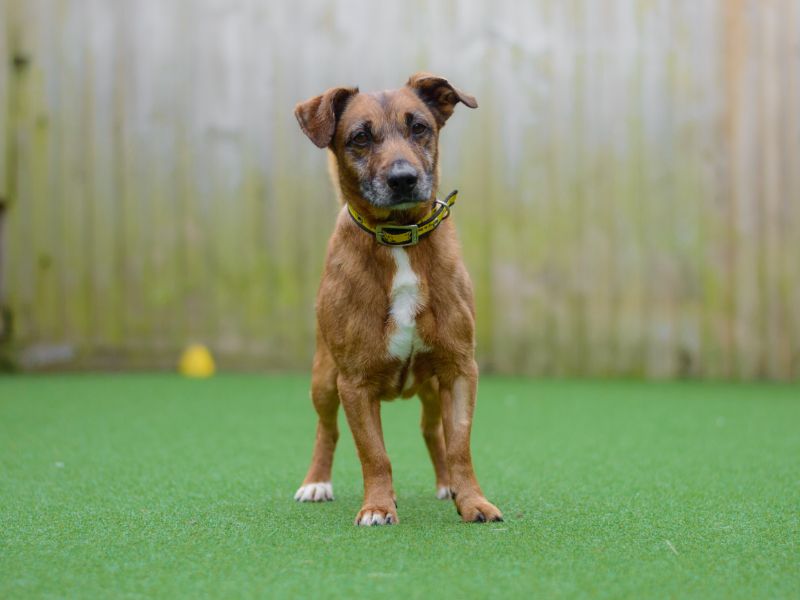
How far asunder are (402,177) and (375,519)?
105 cm

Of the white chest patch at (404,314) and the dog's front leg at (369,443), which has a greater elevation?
the white chest patch at (404,314)

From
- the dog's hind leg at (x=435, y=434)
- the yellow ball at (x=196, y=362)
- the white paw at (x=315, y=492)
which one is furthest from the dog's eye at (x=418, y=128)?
the yellow ball at (x=196, y=362)

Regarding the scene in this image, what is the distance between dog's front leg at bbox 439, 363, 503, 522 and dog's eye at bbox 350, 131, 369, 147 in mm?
808

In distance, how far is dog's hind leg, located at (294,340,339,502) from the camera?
3.90 meters

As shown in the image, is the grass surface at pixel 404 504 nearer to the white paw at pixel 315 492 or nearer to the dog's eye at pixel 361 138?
the white paw at pixel 315 492

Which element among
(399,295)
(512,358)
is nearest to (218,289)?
(512,358)

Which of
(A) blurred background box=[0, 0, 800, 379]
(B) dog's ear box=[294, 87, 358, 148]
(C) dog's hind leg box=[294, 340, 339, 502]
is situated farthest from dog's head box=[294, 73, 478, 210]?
(A) blurred background box=[0, 0, 800, 379]

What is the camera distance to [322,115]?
11.9 ft

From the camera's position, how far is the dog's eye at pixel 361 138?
3.54m

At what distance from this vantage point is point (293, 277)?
26.8 ft

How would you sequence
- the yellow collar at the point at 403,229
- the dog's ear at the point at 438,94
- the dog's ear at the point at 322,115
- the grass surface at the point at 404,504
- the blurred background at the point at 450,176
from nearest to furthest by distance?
1. the grass surface at the point at 404,504
2. the yellow collar at the point at 403,229
3. the dog's ear at the point at 322,115
4. the dog's ear at the point at 438,94
5. the blurred background at the point at 450,176

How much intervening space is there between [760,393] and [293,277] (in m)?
3.44

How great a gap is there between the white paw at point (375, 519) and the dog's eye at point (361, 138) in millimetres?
1192

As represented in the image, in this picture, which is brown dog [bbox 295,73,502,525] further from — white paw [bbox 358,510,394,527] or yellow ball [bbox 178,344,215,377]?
yellow ball [bbox 178,344,215,377]
